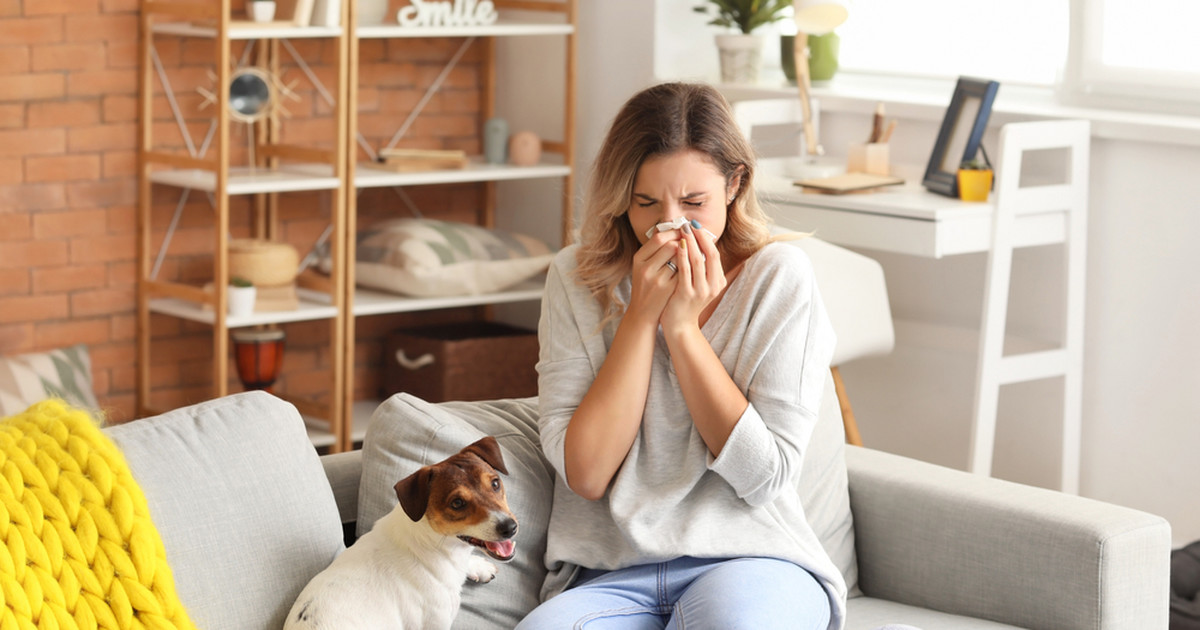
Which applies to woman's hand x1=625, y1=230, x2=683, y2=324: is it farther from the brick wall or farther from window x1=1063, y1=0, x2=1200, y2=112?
the brick wall

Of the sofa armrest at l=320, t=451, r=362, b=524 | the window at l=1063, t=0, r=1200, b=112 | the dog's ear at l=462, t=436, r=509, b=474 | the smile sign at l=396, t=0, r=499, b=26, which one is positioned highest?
the smile sign at l=396, t=0, r=499, b=26

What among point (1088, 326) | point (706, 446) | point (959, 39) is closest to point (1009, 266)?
point (1088, 326)

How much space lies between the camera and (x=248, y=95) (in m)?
3.54

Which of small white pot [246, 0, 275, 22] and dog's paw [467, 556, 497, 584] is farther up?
small white pot [246, 0, 275, 22]

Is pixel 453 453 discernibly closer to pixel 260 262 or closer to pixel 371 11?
pixel 260 262

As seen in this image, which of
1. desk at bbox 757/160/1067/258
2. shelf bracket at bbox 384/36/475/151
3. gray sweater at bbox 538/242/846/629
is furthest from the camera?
shelf bracket at bbox 384/36/475/151

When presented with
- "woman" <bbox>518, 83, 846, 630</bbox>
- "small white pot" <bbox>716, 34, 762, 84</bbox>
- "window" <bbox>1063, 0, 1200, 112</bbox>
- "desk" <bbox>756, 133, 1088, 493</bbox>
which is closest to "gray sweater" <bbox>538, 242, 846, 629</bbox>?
"woman" <bbox>518, 83, 846, 630</bbox>

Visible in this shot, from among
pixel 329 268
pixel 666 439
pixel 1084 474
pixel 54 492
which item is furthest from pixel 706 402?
pixel 329 268

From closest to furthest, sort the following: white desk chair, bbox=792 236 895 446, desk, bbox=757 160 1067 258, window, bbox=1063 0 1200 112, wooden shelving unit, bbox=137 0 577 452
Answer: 1. white desk chair, bbox=792 236 895 446
2. desk, bbox=757 160 1067 258
3. window, bbox=1063 0 1200 112
4. wooden shelving unit, bbox=137 0 577 452

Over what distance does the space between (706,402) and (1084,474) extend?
6.14 feet

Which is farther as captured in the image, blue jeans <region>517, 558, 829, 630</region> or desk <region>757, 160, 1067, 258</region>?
desk <region>757, 160, 1067, 258</region>

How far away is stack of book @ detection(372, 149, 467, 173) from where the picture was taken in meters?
3.75

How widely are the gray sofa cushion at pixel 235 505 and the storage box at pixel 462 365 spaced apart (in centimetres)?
201

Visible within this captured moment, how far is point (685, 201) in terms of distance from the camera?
5.86 feet
